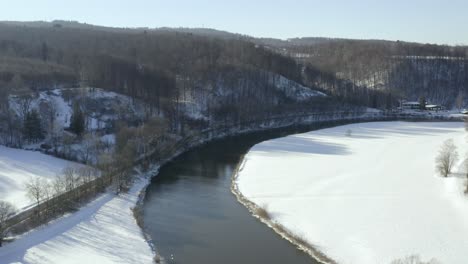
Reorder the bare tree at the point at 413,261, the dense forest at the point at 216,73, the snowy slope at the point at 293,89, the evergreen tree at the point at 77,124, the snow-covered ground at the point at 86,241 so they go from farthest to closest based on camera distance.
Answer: the snowy slope at the point at 293,89, the dense forest at the point at 216,73, the evergreen tree at the point at 77,124, the snow-covered ground at the point at 86,241, the bare tree at the point at 413,261

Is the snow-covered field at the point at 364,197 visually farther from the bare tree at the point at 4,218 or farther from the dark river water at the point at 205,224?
the bare tree at the point at 4,218

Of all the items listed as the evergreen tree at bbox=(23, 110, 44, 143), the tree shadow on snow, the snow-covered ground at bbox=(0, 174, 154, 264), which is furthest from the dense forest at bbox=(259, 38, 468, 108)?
the snow-covered ground at bbox=(0, 174, 154, 264)

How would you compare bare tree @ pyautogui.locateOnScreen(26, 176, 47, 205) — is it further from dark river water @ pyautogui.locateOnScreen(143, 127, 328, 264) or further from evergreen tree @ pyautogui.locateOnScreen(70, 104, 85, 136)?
evergreen tree @ pyautogui.locateOnScreen(70, 104, 85, 136)

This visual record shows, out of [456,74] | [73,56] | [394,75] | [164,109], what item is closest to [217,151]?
[164,109]

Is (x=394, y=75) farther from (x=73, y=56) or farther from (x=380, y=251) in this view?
(x=380, y=251)

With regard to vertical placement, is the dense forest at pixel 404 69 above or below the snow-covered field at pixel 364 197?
above

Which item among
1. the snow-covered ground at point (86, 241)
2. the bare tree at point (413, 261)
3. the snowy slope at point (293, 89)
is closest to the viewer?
the bare tree at point (413, 261)

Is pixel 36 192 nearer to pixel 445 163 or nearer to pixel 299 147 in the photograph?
pixel 445 163

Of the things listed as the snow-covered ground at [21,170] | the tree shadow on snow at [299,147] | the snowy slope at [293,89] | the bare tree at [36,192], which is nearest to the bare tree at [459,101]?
the snowy slope at [293,89]
